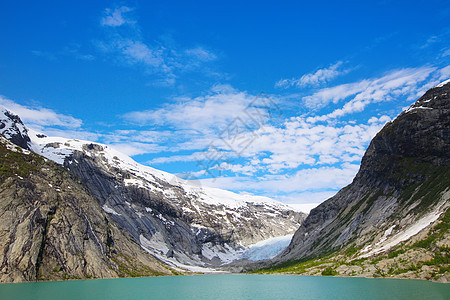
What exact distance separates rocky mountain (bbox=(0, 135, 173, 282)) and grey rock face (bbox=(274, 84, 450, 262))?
7789 cm

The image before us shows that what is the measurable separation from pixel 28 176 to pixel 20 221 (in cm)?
2014

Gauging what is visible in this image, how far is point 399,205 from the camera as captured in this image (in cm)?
10500

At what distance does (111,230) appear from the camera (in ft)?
475

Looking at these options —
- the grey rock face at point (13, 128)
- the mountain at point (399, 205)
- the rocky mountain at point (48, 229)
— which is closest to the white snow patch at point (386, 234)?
the mountain at point (399, 205)

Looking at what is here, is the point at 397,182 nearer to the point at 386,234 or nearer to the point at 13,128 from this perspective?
the point at 386,234

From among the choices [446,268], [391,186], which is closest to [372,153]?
[391,186]

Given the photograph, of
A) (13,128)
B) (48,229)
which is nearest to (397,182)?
(48,229)

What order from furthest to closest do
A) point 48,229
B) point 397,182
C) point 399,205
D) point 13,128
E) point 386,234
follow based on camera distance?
point 13,128, point 397,182, point 399,205, point 48,229, point 386,234

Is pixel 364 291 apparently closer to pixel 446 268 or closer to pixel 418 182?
pixel 446 268

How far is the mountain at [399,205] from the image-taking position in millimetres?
72438

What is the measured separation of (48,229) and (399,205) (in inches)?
4132

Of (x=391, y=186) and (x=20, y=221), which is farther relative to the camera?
(x=391, y=186)

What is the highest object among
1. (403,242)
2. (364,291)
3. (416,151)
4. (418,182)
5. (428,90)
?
(428,90)

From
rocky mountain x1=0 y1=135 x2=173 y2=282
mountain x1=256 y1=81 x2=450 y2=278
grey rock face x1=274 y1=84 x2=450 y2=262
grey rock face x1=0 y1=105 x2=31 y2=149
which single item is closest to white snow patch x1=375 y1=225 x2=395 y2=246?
grey rock face x1=274 y1=84 x2=450 y2=262
